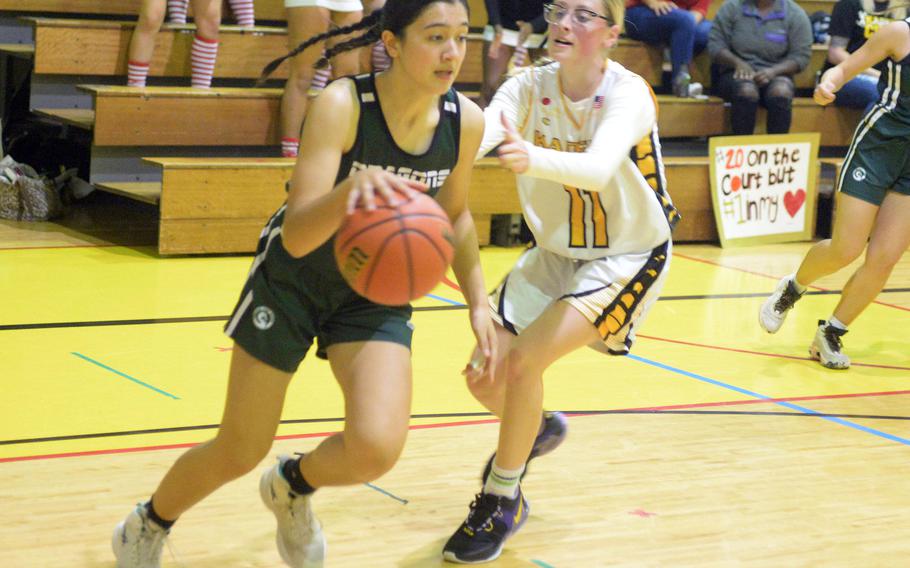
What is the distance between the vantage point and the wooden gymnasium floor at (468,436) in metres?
3.60

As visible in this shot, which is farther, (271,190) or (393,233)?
(271,190)

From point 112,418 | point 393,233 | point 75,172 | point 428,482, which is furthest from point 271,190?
point 393,233

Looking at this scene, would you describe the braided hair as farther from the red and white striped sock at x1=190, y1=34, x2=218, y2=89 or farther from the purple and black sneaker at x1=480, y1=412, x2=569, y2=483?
the red and white striped sock at x1=190, y1=34, x2=218, y2=89

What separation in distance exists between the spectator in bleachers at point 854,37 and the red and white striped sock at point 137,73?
453cm

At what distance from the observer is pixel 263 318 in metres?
3.03

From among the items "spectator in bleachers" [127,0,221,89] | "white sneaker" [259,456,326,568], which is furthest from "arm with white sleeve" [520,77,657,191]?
"spectator in bleachers" [127,0,221,89]

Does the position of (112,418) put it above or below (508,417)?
below

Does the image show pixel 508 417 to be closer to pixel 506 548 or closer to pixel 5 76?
pixel 506 548

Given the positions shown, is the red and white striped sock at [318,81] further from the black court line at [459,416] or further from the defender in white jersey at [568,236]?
the defender in white jersey at [568,236]

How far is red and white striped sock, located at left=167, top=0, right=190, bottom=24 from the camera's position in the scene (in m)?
8.88

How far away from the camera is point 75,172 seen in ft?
29.2

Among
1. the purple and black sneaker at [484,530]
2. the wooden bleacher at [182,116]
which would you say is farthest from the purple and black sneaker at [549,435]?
the wooden bleacher at [182,116]

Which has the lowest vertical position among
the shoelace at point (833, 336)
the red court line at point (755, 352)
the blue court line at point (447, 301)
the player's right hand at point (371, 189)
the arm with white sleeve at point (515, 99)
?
the blue court line at point (447, 301)

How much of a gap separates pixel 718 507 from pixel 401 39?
187 centimetres
